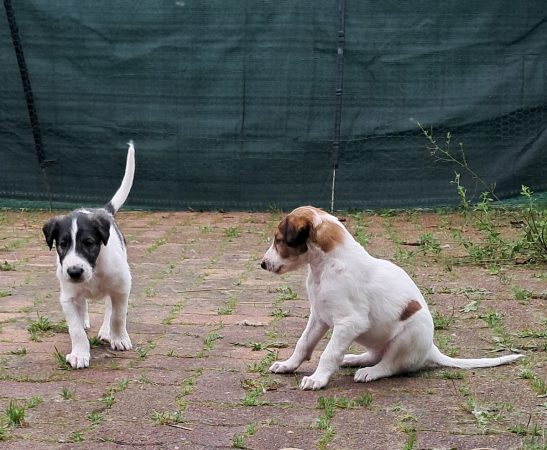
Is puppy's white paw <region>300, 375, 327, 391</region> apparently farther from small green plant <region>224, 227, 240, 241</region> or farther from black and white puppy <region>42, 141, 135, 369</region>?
small green plant <region>224, 227, 240, 241</region>

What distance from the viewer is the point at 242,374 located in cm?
496

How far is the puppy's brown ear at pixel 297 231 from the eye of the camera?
4.84m

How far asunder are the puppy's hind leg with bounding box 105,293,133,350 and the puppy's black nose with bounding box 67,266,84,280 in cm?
37

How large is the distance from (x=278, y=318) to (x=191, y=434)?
2388 millimetres

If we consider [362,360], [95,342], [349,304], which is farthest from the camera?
[95,342]

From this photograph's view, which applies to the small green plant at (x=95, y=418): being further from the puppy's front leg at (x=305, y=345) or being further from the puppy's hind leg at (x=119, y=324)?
the puppy's hind leg at (x=119, y=324)

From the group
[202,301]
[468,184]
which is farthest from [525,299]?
[468,184]

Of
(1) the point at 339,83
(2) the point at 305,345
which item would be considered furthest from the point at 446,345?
(1) the point at 339,83

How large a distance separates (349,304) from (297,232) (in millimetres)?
447

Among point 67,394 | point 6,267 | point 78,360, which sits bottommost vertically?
point 6,267

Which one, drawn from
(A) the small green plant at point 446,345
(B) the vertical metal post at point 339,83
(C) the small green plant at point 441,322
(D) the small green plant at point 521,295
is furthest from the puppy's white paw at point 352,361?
(B) the vertical metal post at point 339,83

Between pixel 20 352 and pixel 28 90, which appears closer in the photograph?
pixel 20 352

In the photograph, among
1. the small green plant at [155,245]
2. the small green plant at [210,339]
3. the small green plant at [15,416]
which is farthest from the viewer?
the small green plant at [155,245]

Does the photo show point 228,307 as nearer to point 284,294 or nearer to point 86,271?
point 284,294
